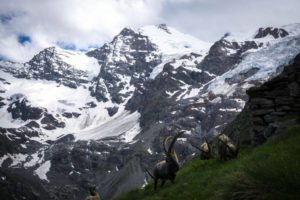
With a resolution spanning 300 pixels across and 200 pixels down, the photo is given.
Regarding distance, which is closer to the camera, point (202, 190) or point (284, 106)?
point (202, 190)

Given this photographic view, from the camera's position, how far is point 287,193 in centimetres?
1144

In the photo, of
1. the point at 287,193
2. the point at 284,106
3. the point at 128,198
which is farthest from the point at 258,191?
the point at 128,198

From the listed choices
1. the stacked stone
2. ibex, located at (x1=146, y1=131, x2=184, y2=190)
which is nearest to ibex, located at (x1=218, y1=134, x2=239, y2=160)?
the stacked stone

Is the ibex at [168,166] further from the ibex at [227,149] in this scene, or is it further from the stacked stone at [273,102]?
the stacked stone at [273,102]

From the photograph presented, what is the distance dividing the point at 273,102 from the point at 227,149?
454 cm

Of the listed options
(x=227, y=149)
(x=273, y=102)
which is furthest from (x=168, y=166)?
(x=273, y=102)

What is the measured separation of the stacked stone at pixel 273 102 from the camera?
27312 millimetres

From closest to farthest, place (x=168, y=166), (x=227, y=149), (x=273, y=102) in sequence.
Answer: (x=168, y=166), (x=227, y=149), (x=273, y=102)

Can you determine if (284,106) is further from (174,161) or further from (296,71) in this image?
(174,161)

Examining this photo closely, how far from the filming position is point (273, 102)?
2847 centimetres

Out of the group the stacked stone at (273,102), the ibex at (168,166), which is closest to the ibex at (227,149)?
the stacked stone at (273,102)

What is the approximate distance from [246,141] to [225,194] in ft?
67.4

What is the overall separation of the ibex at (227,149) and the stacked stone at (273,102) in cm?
229

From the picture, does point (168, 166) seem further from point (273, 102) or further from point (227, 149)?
point (273, 102)
